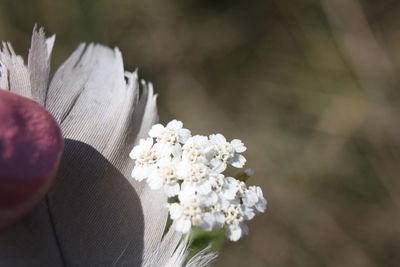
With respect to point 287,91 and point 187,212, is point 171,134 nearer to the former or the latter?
point 187,212

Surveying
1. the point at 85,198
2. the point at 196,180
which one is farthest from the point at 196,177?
the point at 85,198

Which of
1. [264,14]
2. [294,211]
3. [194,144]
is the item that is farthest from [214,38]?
[194,144]

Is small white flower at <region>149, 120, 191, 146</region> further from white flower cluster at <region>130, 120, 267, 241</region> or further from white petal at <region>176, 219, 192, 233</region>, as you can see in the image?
white petal at <region>176, 219, 192, 233</region>

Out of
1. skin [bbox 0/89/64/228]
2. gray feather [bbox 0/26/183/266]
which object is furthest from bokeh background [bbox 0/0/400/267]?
skin [bbox 0/89/64/228]

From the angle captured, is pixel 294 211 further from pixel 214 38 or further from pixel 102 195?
pixel 102 195

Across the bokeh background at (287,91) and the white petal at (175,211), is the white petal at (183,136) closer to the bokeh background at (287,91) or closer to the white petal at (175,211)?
the white petal at (175,211)

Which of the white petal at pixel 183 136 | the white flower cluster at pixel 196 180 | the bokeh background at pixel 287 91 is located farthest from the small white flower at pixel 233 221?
the bokeh background at pixel 287 91
